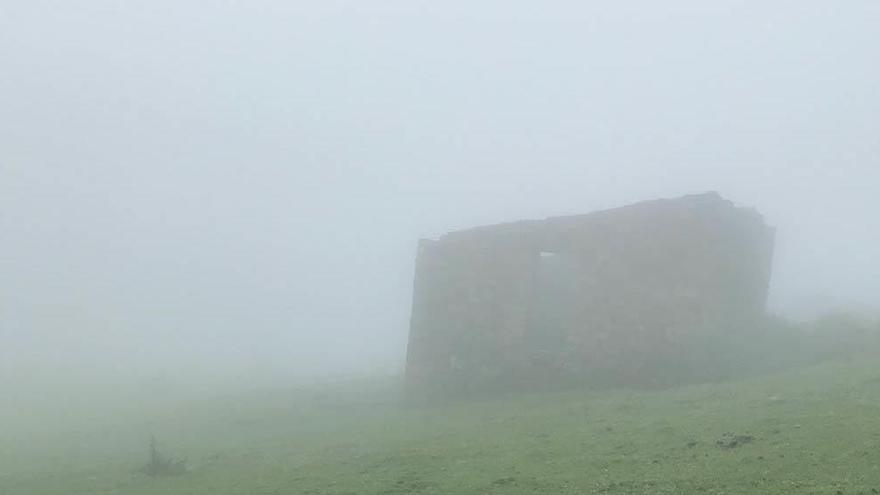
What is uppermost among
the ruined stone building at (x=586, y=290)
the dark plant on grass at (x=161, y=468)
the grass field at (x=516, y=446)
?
the ruined stone building at (x=586, y=290)

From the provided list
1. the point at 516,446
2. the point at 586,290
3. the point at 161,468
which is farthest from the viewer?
the point at 586,290

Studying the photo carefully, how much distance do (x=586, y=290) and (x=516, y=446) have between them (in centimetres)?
939

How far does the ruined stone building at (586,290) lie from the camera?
83.6 ft

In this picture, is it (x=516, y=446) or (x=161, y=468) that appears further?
(x=161, y=468)

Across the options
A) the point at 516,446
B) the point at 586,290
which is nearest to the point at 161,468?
Result: the point at 516,446

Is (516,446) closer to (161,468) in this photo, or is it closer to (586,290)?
(161,468)

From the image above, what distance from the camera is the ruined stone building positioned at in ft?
83.6

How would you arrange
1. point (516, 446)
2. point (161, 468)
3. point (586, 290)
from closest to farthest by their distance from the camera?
point (516, 446)
point (161, 468)
point (586, 290)

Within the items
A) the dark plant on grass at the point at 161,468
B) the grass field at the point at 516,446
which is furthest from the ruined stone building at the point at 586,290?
the dark plant on grass at the point at 161,468

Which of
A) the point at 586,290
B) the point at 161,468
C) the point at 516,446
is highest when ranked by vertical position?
the point at 586,290

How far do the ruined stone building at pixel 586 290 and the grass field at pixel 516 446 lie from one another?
5.57 feet

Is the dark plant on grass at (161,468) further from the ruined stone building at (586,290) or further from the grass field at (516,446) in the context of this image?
the ruined stone building at (586,290)

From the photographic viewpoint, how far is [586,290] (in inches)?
1034

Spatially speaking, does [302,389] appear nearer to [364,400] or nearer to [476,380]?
[364,400]
